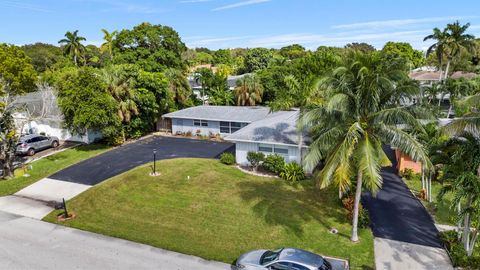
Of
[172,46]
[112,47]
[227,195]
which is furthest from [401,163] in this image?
[112,47]

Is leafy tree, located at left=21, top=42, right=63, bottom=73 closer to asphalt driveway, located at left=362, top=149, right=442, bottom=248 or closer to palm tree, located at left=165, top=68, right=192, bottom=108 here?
palm tree, located at left=165, top=68, right=192, bottom=108

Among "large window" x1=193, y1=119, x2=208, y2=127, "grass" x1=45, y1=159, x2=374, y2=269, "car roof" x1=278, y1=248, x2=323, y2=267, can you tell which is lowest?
"grass" x1=45, y1=159, x2=374, y2=269

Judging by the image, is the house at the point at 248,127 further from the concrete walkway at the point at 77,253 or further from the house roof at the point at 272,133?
the concrete walkway at the point at 77,253

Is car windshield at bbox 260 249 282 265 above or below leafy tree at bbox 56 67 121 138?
below

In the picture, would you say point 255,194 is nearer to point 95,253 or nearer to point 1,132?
point 95,253

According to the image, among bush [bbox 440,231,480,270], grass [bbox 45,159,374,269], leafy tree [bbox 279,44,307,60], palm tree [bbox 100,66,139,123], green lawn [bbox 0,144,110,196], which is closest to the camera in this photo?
bush [bbox 440,231,480,270]

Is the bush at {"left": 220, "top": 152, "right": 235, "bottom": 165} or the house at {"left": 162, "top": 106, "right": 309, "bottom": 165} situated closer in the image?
the house at {"left": 162, "top": 106, "right": 309, "bottom": 165}

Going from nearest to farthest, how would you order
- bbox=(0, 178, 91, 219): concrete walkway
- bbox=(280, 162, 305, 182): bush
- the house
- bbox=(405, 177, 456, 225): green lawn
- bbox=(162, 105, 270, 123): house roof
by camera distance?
bbox=(405, 177, 456, 225): green lawn → bbox=(0, 178, 91, 219): concrete walkway → bbox=(280, 162, 305, 182): bush → the house → bbox=(162, 105, 270, 123): house roof

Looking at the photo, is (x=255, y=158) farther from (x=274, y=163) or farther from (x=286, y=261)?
(x=286, y=261)

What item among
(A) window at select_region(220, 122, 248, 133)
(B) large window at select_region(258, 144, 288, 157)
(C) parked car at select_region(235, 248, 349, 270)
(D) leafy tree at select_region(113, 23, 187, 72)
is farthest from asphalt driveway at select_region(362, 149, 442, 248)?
(D) leafy tree at select_region(113, 23, 187, 72)
